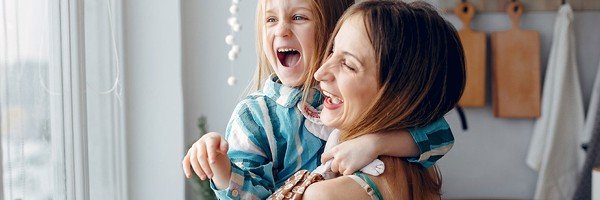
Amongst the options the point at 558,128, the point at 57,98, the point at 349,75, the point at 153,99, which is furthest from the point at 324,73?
the point at 558,128

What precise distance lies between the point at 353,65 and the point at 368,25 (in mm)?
44

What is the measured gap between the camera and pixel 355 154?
931mm

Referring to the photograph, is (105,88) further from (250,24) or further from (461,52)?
(461,52)

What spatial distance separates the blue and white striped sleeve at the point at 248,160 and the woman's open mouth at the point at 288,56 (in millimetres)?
68

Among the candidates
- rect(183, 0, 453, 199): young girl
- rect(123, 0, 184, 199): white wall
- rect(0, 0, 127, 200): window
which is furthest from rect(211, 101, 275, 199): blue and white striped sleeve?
rect(123, 0, 184, 199): white wall

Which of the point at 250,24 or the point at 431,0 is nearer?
the point at 431,0

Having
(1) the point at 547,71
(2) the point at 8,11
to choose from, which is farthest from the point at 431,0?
(1) the point at 547,71

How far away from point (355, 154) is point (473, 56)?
241 centimetres

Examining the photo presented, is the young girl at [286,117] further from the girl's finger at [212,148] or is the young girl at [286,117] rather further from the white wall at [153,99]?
the white wall at [153,99]

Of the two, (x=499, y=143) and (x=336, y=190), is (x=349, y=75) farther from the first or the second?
(x=499, y=143)

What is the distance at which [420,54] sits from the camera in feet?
3.02

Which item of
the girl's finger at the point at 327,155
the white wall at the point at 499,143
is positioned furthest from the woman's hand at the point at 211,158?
the white wall at the point at 499,143

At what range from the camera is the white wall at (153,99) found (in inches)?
89.8

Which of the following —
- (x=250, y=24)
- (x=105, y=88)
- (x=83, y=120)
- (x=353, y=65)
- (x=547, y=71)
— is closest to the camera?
(x=353, y=65)
